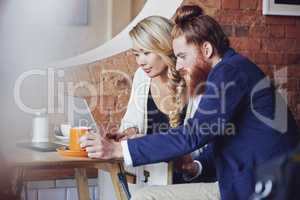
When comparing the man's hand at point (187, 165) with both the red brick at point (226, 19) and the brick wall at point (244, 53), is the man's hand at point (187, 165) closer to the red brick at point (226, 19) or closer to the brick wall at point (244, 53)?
the brick wall at point (244, 53)

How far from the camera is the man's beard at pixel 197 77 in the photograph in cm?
242

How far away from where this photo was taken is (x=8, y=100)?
2.22 m

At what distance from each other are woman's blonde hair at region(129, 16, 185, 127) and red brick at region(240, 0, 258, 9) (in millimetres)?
451

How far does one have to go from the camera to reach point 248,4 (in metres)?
2.69

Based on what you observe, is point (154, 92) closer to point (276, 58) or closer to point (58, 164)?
point (58, 164)

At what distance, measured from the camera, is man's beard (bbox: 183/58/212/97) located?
2.42m

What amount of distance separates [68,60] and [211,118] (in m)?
0.72

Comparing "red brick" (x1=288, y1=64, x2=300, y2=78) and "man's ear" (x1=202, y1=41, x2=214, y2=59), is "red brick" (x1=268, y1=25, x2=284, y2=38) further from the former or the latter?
"man's ear" (x1=202, y1=41, x2=214, y2=59)

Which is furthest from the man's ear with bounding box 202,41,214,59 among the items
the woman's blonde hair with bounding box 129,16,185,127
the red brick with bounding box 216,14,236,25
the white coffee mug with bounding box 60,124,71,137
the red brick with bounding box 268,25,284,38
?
the white coffee mug with bounding box 60,124,71,137

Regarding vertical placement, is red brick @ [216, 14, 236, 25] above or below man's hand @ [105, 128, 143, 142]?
above

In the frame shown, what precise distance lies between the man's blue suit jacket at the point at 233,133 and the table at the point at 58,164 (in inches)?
9.7

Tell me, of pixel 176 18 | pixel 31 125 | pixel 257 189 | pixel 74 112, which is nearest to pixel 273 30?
pixel 176 18

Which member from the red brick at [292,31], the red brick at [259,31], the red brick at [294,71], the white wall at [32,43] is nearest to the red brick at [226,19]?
the red brick at [259,31]

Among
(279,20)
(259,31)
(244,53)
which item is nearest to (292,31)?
(279,20)
